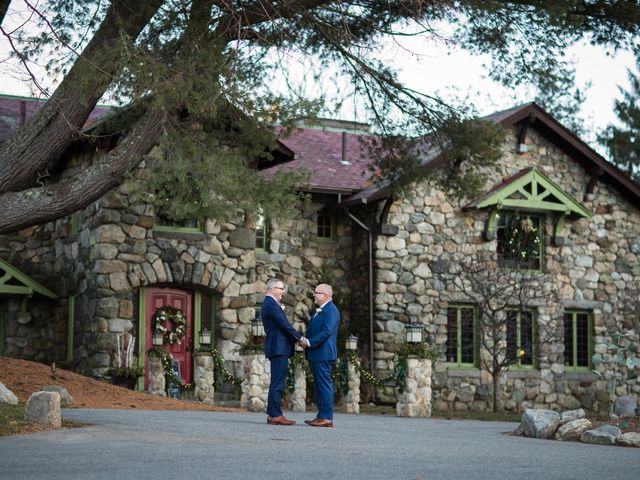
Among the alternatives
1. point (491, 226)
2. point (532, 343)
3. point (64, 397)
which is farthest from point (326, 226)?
point (64, 397)

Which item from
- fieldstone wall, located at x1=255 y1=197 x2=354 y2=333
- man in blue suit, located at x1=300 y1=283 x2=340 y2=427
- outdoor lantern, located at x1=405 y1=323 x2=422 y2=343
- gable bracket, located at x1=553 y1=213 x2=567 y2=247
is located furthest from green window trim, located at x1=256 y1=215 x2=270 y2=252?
man in blue suit, located at x1=300 y1=283 x2=340 y2=427

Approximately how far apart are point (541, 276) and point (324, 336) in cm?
1431

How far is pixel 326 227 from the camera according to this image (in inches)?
980

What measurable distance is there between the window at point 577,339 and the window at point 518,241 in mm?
1595

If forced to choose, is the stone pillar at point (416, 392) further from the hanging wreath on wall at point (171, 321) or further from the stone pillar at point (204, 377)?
the hanging wreath on wall at point (171, 321)

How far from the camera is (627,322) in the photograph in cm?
2650

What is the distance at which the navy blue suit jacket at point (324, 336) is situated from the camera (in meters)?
12.0

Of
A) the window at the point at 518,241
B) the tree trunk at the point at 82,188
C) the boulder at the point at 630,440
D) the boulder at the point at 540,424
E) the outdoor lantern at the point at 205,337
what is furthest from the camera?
the window at the point at 518,241

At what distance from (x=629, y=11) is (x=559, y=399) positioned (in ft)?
43.6

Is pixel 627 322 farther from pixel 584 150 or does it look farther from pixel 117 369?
pixel 117 369

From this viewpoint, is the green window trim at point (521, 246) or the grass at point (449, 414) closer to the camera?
the grass at point (449, 414)

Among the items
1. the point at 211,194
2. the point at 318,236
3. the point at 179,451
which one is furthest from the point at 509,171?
the point at 179,451

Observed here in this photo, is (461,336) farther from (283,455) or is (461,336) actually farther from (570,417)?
(283,455)

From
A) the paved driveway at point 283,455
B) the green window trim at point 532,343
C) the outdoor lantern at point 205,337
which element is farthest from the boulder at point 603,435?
the green window trim at point 532,343
